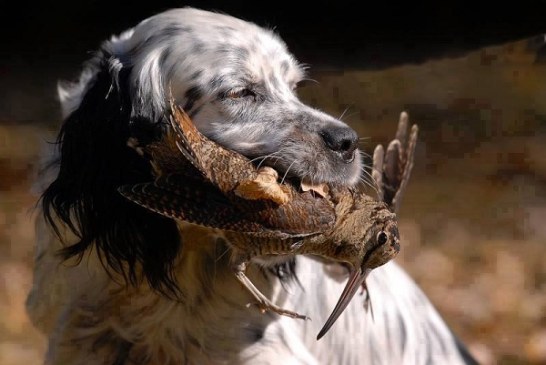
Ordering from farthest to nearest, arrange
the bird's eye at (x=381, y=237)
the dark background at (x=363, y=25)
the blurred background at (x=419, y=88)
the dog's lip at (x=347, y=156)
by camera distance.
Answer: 1. the dark background at (x=363, y=25)
2. the blurred background at (x=419, y=88)
3. the dog's lip at (x=347, y=156)
4. the bird's eye at (x=381, y=237)

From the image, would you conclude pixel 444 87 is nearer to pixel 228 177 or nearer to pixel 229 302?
pixel 229 302

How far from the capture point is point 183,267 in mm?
3158

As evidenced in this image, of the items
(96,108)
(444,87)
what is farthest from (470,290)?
(96,108)

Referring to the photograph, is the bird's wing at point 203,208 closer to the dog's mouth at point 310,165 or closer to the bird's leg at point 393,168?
the dog's mouth at point 310,165

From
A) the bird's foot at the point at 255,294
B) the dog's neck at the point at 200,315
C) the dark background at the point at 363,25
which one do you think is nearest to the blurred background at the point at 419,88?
the dark background at the point at 363,25

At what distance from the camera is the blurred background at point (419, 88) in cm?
618

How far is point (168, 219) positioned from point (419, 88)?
362 centimetres

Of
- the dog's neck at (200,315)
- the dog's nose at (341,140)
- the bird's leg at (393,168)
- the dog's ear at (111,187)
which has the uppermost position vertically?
the dog's nose at (341,140)

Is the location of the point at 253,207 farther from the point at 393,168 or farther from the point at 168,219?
the point at 393,168

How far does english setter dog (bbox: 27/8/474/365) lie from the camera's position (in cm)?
298

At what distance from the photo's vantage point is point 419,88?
21.1 ft

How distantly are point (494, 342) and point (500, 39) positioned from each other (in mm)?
1936

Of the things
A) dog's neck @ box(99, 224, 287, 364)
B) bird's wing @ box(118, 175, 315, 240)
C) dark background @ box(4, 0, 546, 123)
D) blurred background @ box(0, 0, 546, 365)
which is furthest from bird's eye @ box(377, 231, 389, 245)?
dark background @ box(4, 0, 546, 123)

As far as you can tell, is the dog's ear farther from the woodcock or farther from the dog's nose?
the dog's nose
